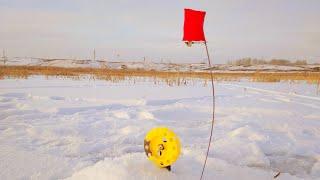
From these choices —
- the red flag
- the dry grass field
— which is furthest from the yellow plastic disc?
the dry grass field

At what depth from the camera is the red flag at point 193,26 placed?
204 cm

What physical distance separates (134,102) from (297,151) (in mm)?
3809

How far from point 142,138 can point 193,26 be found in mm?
2223

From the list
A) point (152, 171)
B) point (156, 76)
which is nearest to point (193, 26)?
point (152, 171)

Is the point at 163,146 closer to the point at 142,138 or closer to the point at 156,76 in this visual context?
the point at 142,138

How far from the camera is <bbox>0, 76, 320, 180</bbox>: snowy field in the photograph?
2.54m

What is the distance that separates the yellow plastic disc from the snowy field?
12cm

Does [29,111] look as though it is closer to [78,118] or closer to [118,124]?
[78,118]

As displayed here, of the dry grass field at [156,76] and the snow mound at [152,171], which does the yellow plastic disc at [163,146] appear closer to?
the snow mound at [152,171]

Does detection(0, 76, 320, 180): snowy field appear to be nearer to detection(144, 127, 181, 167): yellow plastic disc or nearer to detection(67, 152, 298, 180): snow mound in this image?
detection(67, 152, 298, 180): snow mound

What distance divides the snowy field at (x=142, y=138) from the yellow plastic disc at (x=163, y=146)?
0.12m

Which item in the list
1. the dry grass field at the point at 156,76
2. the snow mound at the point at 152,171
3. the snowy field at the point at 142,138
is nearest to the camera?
the snow mound at the point at 152,171

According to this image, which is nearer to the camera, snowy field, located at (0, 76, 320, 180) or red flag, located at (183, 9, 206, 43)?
red flag, located at (183, 9, 206, 43)

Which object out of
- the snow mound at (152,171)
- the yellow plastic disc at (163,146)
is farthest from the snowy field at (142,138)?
the yellow plastic disc at (163,146)
